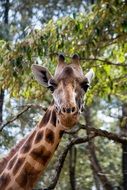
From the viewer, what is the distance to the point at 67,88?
3604mm

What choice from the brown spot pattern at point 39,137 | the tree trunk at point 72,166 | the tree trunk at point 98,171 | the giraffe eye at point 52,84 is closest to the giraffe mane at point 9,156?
the brown spot pattern at point 39,137

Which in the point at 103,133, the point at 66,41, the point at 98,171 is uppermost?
the point at 66,41

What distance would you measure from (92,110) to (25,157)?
1335 cm

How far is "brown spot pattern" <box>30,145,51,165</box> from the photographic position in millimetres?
4012

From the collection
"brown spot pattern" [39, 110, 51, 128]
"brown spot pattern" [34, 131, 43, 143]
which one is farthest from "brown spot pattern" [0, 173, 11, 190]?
"brown spot pattern" [39, 110, 51, 128]

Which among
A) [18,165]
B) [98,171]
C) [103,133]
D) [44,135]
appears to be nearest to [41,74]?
[44,135]

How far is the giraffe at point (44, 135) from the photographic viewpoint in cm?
369

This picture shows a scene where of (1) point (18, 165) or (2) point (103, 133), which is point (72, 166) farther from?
(1) point (18, 165)

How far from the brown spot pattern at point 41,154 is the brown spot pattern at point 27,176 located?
8 centimetres

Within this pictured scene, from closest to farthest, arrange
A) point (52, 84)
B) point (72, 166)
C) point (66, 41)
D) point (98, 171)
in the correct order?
point (52, 84) < point (66, 41) < point (98, 171) < point (72, 166)

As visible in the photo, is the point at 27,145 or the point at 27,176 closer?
the point at 27,176

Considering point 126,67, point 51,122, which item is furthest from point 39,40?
point 51,122

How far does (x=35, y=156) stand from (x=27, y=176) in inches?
7.0

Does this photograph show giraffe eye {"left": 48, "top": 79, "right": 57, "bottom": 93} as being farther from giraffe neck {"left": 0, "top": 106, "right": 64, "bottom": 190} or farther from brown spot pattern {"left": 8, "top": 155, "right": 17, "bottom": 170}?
brown spot pattern {"left": 8, "top": 155, "right": 17, "bottom": 170}
